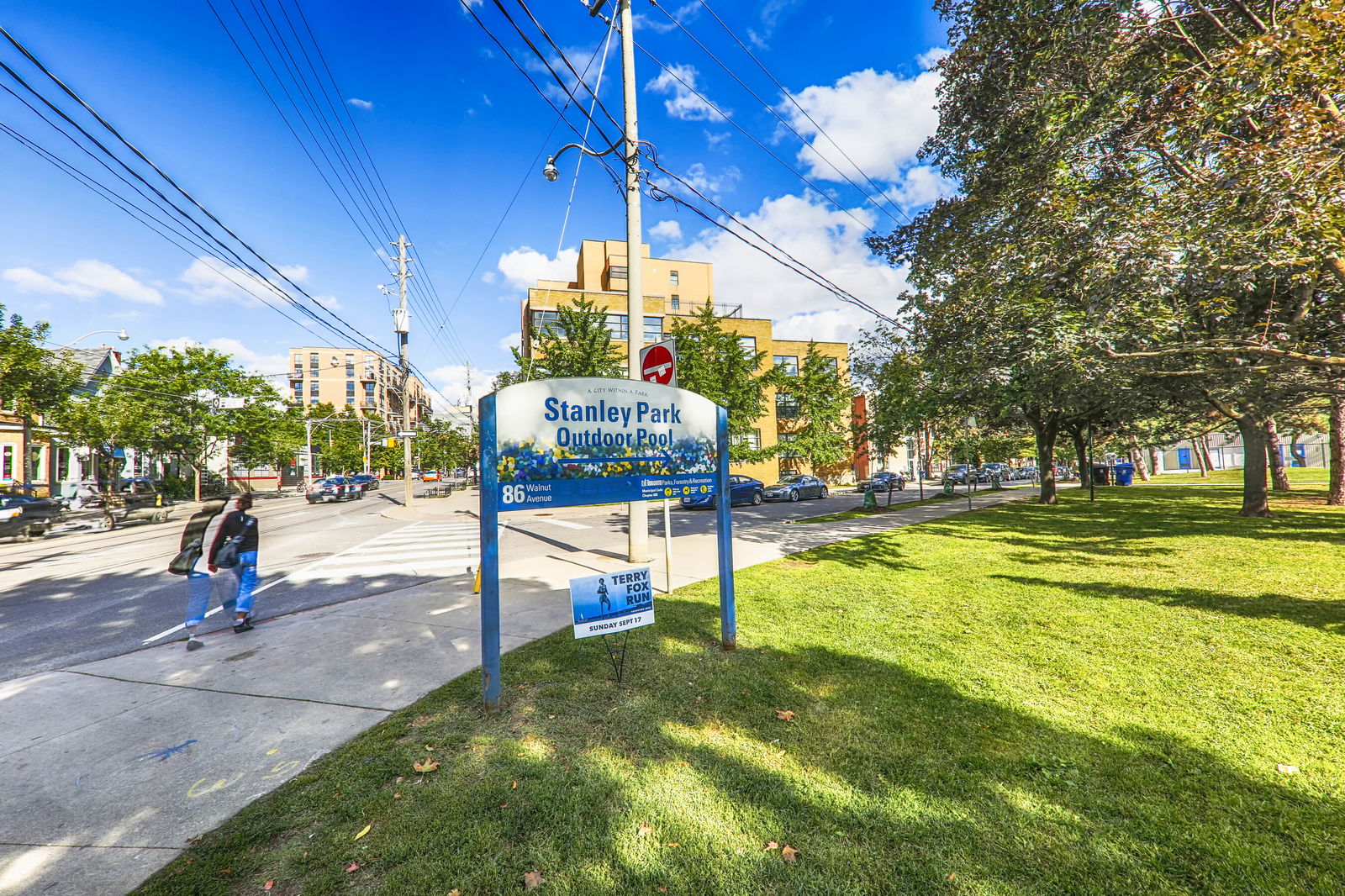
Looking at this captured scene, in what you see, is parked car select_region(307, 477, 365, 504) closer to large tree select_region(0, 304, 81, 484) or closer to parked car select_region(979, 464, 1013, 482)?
large tree select_region(0, 304, 81, 484)

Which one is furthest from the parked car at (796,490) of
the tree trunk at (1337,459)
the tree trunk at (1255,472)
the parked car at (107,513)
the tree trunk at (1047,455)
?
the parked car at (107,513)

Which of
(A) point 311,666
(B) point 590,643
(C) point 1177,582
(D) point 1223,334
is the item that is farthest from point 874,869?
(D) point 1223,334

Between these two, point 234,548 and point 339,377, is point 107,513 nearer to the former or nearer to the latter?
point 234,548

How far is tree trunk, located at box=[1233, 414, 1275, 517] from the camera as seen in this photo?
1490 cm

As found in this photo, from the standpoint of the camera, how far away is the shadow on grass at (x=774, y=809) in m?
2.57

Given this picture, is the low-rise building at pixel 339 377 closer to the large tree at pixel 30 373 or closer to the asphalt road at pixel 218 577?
the large tree at pixel 30 373

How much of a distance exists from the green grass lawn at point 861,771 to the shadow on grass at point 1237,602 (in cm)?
7

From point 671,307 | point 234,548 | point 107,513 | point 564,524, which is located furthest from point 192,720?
point 671,307

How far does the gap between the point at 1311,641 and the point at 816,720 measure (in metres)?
5.74

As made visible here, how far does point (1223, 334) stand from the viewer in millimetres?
11023

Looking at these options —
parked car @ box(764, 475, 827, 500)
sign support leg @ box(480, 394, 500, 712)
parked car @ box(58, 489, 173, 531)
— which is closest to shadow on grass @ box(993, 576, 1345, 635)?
sign support leg @ box(480, 394, 500, 712)

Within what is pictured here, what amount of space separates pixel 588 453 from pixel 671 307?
47.4 m

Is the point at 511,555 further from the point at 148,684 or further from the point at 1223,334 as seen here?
the point at 1223,334

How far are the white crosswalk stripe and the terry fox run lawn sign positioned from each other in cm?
637
